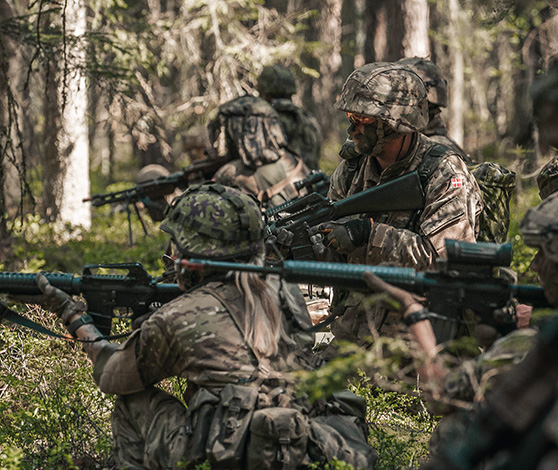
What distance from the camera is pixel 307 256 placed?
19.0ft

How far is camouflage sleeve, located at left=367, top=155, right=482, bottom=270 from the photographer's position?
5074 millimetres

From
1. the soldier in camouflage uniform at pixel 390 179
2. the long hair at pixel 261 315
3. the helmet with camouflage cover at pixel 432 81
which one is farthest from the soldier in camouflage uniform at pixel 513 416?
the helmet with camouflage cover at pixel 432 81

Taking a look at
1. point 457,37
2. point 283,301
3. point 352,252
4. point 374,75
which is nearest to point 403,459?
point 283,301

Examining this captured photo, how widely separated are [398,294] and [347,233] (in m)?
1.76

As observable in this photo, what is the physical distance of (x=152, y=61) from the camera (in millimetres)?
14914

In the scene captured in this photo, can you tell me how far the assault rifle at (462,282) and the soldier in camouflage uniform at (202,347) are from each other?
1.53 ft

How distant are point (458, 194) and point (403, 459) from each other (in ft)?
6.14

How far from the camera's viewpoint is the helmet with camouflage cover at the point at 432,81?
6934 millimetres

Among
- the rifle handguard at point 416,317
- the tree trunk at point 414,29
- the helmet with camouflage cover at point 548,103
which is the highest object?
the tree trunk at point 414,29

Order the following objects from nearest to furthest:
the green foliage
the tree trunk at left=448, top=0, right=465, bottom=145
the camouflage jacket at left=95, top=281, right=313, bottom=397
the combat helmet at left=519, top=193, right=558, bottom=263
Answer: the combat helmet at left=519, top=193, right=558, bottom=263
the camouflage jacket at left=95, top=281, right=313, bottom=397
the green foliage
the tree trunk at left=448, top=0, right=465, bottom=145

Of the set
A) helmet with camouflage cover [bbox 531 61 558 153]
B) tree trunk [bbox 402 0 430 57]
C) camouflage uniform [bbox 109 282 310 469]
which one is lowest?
camouflage uniform [bbox 109 282 310 469]

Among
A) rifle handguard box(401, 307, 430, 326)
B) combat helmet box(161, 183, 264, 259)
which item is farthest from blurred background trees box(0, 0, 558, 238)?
rifle handguard box(401, 307, 430, 326)

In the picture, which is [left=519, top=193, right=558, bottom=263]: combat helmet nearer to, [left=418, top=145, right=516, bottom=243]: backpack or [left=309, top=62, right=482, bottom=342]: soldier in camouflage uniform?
[left=309, top=62, right=482, bottom=342]: soldier in camouflage uniform

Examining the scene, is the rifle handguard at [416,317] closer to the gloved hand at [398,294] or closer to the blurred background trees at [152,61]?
the gloved hand at [398,294]
